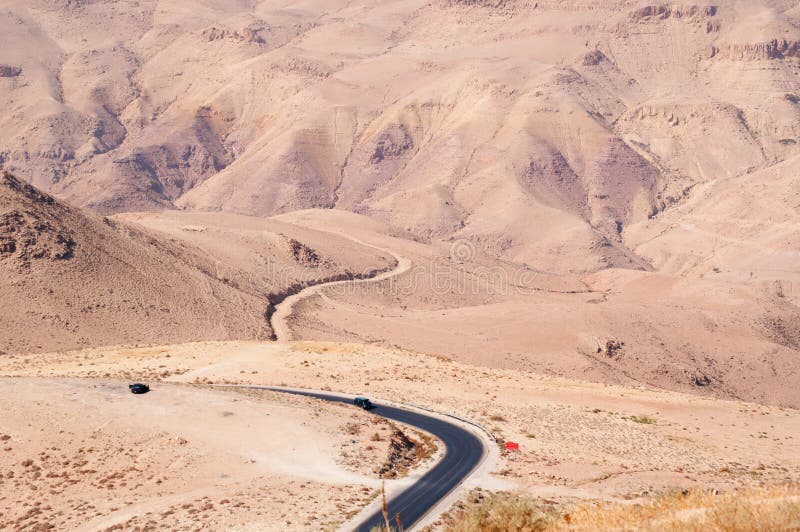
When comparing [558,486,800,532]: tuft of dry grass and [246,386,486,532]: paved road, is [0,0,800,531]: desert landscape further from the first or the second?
[246,386,486,532]: paved road

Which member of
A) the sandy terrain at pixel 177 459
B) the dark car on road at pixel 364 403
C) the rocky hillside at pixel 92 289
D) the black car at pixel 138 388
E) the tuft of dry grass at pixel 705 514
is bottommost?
the rocky hillside at pixel 92 289

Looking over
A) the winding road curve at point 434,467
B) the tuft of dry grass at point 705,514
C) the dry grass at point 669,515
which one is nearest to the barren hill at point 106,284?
the winding road curve at point 434,467

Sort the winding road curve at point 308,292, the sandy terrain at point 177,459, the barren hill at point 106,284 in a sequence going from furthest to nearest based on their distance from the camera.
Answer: the winding road curve at point 308,292
the barren hill at point 106,284
the sandy terrain at point 177,459

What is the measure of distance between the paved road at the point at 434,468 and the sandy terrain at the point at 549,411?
1.72 m

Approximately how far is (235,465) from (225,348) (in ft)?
100

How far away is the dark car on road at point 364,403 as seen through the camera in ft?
141

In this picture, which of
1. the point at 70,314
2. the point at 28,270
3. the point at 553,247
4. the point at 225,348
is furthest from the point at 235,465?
the point at 553,247

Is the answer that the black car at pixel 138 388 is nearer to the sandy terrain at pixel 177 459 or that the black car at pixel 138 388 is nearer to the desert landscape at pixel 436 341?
the sandy terrain at pixel 177 459

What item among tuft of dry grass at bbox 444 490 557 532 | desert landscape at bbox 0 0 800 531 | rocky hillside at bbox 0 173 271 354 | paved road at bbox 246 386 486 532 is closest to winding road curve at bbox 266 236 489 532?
paved road at bbox 246 386 486 532

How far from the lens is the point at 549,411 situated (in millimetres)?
45219

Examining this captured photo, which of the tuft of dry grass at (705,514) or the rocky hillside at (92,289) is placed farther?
the rocky hillside at (92,289)

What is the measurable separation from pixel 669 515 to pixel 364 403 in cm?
2586

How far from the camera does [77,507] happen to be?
89.7 feet

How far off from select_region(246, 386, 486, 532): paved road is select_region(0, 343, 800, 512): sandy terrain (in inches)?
67.6
